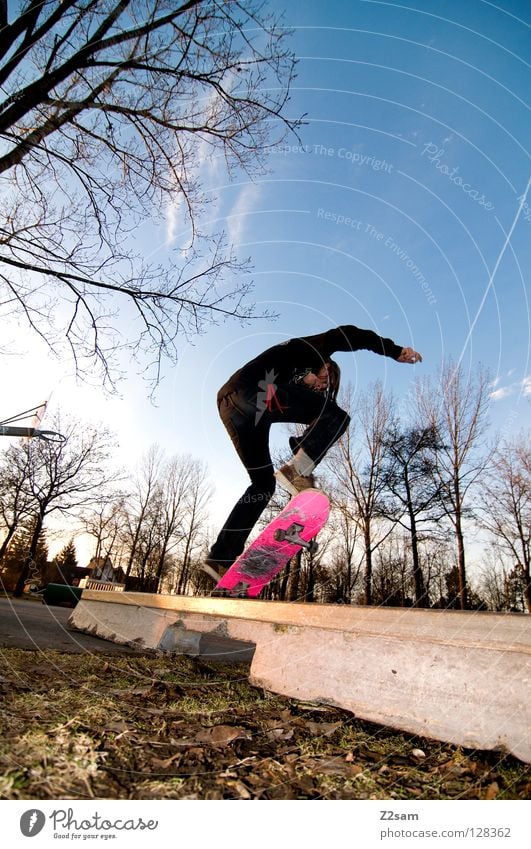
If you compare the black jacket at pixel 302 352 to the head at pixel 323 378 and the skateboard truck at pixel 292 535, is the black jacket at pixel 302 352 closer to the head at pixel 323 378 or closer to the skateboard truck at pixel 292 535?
the head at pixel 323 378

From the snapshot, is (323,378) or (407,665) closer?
(407,665)

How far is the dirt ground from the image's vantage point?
1.19m

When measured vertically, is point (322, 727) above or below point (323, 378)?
below

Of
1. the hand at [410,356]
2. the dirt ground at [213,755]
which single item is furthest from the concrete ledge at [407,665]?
the hand at [410,356]

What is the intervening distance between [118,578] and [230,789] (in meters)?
32.6

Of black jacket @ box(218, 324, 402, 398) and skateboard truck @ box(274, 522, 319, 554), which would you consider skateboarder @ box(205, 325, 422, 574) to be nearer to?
black jacket @ box(218, 324, 402, 398)

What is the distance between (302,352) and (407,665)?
10.2 feet

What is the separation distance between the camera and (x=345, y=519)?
1423 centimetres

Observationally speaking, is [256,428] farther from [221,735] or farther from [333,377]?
[221,735]

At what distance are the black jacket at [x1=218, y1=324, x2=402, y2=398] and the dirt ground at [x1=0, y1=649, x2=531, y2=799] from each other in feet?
9.32

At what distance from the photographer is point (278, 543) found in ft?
12.5

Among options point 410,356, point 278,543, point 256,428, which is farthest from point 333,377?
point 278,543
